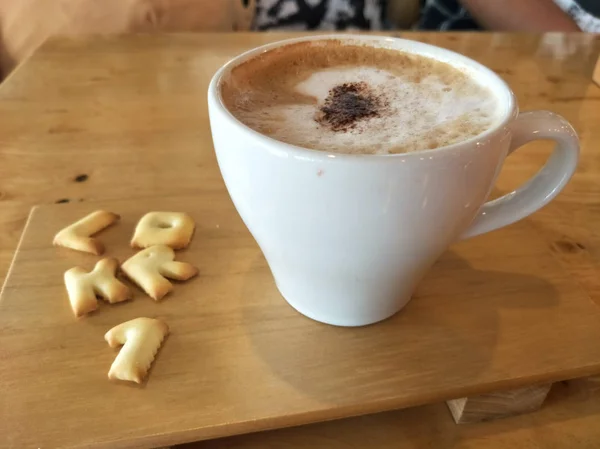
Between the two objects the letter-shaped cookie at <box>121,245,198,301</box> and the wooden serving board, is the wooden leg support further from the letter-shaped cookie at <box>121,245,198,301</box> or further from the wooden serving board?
the letter-shaped cookie at <box>121,245,198,301</box>

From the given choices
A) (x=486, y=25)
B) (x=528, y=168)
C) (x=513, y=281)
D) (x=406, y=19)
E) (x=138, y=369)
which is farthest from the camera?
(x=406, y=19)

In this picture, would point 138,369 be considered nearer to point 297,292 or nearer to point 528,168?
point 297,292

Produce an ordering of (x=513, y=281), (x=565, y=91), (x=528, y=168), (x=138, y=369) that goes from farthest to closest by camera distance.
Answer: (x=565, y=91), (x=528, y=168), (x=513, y=281), (x=138, y=369)

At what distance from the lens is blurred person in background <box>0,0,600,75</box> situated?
1.14m

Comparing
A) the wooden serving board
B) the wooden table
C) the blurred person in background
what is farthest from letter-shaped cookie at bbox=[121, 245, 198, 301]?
the blurred person in background

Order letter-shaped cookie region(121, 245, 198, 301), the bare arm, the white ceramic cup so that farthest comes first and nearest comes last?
the bare arm, letter-shaped cookie region(121, 245, 198, 301), the white ceramic cup

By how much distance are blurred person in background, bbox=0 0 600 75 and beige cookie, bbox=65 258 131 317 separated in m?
0.80

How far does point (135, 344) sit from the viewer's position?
15.5 inches

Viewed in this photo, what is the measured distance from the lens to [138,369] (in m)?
0.38

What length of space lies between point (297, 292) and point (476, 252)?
181 millimetres

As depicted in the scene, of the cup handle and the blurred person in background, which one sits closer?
the cup handle

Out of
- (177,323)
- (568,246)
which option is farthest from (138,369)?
(568,246)

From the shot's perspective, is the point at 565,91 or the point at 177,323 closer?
the point at 177,323

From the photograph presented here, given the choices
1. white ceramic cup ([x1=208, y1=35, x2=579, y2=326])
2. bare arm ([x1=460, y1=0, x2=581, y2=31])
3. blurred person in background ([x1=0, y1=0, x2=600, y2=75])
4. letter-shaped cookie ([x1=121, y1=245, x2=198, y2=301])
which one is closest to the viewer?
white ceramic cup ([x1=208, y1=35, x2=579, y2=326])
